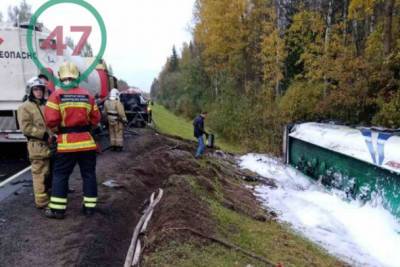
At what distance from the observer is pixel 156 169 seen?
887 cm

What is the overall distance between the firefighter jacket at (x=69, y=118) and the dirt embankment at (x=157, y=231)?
38.6 inches

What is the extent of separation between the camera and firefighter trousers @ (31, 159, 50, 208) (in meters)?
5.36

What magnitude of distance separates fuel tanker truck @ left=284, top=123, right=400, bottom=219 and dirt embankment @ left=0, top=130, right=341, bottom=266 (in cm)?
193

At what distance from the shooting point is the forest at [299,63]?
535 inches

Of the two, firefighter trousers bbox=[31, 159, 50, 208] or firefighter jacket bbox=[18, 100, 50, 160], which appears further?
firefighter trousers bbox=[31, 159, 50, 208]

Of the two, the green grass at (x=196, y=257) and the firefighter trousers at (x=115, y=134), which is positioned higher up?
the firefighter trousers at (x=115, y=134)

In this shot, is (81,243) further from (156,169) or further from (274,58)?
(274,58)

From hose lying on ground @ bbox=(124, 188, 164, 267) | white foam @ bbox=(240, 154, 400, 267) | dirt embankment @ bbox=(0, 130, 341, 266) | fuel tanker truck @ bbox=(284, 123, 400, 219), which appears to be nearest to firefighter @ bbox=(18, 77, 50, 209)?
dirt embankment @ bbox=(0, 130, 341, 266)

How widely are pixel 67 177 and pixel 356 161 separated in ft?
18.9

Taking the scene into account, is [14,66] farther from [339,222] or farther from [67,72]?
[339,222]

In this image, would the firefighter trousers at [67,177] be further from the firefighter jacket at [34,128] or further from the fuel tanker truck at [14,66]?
the fuel tanker truck at [14,66]

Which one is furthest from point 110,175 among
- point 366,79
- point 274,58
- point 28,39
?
point 274,58

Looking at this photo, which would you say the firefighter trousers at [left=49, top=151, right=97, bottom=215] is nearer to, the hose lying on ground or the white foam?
the hose lying on ground

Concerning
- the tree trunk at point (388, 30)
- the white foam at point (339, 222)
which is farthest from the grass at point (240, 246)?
the tree trunk at point (388, 30)
